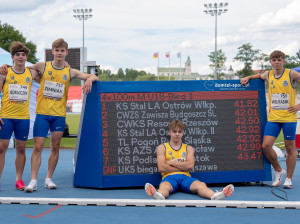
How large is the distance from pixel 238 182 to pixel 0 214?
3385mm

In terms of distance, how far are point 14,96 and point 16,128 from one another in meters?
0.44

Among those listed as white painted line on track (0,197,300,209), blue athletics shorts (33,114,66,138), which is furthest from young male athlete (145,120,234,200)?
blue athletics shorts (33,114,66,138)

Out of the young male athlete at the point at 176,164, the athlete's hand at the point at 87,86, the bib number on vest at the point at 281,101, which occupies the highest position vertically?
the athlete's hand at the point at 87,86

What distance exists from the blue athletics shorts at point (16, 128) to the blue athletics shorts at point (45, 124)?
142 mm

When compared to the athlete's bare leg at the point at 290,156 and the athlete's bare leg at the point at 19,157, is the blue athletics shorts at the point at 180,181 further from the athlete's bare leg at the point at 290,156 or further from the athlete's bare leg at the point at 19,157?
the athlete's bare leg at the point at 19,157

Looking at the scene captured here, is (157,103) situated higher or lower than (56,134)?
higher

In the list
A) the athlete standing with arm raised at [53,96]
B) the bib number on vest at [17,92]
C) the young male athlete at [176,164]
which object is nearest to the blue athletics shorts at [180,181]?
the young male athlete at [176,164]

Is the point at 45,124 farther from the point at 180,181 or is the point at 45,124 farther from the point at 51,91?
the point at 180,181

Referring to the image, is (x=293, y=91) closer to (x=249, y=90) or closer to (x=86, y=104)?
(x=249, y=90)

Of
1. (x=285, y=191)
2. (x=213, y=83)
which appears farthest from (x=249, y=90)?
(x=285, y=191)

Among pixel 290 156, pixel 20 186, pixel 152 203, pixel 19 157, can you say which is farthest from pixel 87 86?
pixel 290 156

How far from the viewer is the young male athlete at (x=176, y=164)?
5070mm

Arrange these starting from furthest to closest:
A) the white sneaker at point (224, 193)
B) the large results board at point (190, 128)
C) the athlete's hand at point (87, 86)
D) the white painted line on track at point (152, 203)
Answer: the large results board at point (190, 128) < the athlete's hand at point (87, 86) < the white sneaker at point (224, 193) < the white painted line on track at point (152, 203)

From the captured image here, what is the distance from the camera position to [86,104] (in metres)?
5.65
